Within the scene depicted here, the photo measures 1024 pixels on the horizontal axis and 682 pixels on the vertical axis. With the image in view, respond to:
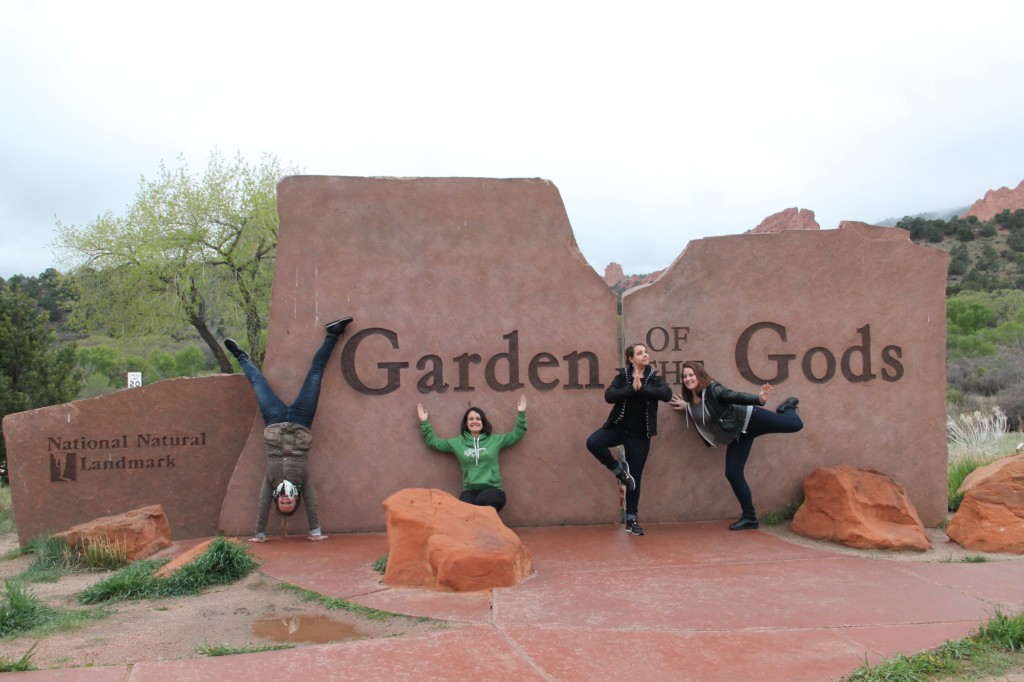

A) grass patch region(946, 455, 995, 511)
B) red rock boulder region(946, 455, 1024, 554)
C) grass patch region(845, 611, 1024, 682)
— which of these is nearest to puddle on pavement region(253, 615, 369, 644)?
grass patch region(845, 611, 1024, 682)

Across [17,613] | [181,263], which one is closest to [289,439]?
[17,613]

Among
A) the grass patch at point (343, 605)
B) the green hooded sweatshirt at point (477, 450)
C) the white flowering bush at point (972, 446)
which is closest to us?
the grass patch at point (343, 605)

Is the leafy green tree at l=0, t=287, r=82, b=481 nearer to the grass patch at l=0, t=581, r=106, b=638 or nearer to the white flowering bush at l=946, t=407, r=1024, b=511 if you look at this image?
the grass patch at l=0, t=581, r=106, b=638

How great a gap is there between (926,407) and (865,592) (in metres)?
3.05

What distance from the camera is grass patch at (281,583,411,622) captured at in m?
4.48

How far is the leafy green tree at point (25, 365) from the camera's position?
11.8 m

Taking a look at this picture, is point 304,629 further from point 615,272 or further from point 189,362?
point 615,272

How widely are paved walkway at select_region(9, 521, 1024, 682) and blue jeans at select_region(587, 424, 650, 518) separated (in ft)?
1.62

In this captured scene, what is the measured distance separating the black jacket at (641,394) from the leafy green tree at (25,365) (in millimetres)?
9468

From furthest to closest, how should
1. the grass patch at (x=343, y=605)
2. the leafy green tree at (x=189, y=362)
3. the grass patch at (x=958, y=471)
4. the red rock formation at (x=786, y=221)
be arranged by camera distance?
the leafy green tree at (x=189, y=362), the red rock formation at (x=786, y=221), the grass patch at (x=958, y=471), the grass patch at (x=343, y=605)

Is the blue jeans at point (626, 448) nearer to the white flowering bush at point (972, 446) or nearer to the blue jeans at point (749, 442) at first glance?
the blue jeans at point (749, 442)

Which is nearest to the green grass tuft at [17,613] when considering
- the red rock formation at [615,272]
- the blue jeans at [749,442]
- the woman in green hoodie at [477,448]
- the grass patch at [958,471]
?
the woman in green hoodie at [477,448]

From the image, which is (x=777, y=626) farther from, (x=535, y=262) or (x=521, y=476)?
(x=535, y=262)

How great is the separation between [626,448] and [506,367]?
4.22ft
